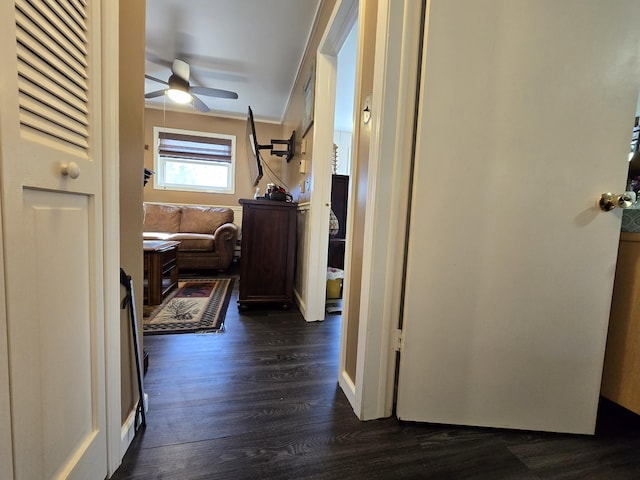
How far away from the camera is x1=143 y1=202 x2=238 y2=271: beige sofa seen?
357 cm

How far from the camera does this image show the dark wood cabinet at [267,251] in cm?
229

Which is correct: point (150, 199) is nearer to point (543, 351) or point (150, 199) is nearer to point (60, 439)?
point (60, 439)

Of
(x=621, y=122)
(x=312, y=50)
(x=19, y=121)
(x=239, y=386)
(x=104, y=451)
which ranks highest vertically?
(x=312, y=50)

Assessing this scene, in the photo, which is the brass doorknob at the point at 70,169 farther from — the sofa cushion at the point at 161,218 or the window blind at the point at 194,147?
the window blind at the point at 194,147

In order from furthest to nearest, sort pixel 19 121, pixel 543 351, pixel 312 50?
pixel 312 50, pixel 543 351, pixel 19 121

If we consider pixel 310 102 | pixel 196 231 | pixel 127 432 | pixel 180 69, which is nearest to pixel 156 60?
pixel 180 69

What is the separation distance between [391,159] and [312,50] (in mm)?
1942

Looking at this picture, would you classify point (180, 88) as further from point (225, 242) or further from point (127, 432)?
point (127, 432)

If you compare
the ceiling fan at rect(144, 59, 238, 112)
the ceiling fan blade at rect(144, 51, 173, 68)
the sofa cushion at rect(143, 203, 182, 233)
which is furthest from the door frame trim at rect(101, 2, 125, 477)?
the sofa cushion at rect(143, 203, 182, 233)

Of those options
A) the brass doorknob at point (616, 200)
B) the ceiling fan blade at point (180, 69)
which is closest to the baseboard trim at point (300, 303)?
the brass doorknob at point (616, 200)

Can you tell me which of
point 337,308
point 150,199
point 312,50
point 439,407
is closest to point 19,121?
point 439,407

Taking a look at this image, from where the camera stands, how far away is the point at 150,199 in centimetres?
441

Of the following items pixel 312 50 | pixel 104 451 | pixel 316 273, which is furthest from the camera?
pixel 312 50

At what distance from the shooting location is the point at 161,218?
409 cm
